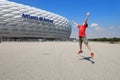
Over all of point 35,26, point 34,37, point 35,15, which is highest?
point 35,15

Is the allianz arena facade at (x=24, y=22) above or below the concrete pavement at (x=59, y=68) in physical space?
above

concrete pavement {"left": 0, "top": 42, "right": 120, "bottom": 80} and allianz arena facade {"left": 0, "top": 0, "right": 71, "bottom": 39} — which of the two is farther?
allianz arena facade {"left": 0, "top": 0, "right": 71, "bottom": 39}

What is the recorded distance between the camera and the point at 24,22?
209 feet

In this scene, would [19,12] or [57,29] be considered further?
[57,29]

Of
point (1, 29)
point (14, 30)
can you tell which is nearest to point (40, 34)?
point (14, 30)

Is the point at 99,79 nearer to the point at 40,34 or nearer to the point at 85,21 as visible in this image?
the point at 85,21

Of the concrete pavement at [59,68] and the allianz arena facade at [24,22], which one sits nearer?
the concrete pavement at [59,68]

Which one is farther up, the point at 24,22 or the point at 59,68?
the point at 24,22

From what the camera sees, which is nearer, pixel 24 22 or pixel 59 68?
pixel 59 68

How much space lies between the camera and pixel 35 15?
69.5 meters

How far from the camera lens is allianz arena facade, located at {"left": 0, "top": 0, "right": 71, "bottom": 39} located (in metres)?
59.7

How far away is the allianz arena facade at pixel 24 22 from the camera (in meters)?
59.7

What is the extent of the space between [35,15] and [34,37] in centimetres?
948

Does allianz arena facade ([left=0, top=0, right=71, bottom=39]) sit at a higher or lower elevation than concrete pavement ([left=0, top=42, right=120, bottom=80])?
higher
